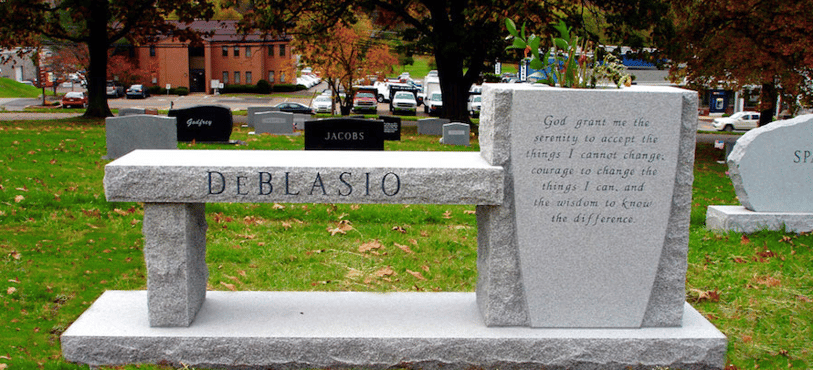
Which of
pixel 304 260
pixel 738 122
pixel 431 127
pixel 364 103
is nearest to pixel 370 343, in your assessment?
pixel 304 260

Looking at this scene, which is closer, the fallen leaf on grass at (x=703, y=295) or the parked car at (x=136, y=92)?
the fallen leaf on grass at (x=703, y=295)

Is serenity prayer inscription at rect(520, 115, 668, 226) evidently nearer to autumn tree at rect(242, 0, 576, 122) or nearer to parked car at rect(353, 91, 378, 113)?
autumn tree at rect(242, 0, 576, 122)

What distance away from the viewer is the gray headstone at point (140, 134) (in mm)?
13297

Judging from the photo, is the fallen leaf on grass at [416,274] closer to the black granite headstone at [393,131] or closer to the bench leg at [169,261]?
the bench leg at [169,261]

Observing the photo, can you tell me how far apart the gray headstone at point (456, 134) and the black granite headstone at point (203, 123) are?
6147 millimetres

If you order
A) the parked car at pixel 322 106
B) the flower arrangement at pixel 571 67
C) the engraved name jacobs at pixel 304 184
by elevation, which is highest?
the flower arrangement at pixel 571 67

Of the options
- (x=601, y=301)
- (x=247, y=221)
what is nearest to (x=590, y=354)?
(x=601, y=301)

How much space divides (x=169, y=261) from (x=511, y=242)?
96.5 inches

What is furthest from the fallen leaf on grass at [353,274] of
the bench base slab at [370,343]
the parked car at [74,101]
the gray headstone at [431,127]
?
the parked car at [74,101]

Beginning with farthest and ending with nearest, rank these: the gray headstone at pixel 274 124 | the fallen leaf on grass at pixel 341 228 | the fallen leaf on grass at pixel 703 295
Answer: the gray headstone at pixel 274 124 → the fallen leaf on grass at pixel 341 228 → the fallen leaf on grass at pixel 703 295

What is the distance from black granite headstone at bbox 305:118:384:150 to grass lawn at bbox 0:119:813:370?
398cm

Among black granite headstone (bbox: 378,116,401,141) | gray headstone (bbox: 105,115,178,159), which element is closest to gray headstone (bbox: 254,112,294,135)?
black granite headstone (bbox: 378,116,401,141)

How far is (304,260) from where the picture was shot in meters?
7.79

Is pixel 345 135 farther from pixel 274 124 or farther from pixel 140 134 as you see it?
pixel 274 124
